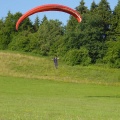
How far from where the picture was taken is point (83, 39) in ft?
213

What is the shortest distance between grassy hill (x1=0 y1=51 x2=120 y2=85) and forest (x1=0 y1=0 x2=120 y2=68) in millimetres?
4083

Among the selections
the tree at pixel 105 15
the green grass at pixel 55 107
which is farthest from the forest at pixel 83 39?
the green grass at pixel 55 107

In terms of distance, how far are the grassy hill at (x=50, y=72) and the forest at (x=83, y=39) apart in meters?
4.08

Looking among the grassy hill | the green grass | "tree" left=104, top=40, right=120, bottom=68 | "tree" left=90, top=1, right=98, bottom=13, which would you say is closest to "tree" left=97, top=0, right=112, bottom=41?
"tree" left=90, top=1, right=98, bottom=13

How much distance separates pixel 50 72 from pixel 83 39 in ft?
55.4

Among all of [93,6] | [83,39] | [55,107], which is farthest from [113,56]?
[55,107]

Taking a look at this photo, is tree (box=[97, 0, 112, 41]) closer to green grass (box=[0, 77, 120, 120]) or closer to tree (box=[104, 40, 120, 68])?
tree (box=[104, 40, 120, 68])

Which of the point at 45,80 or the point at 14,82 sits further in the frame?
the point at 45,80

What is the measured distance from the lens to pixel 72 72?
49781mm

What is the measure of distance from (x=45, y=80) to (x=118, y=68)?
1892 cm

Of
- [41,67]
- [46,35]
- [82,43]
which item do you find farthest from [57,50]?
[41,67]

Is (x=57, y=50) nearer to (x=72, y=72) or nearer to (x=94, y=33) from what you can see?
(x=94, y=33)

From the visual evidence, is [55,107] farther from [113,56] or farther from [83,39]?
[83,39]

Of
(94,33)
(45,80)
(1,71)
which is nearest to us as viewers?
(45,80)
